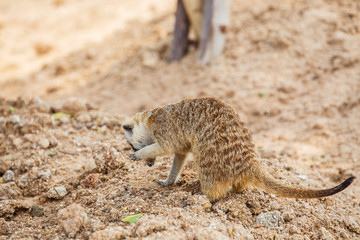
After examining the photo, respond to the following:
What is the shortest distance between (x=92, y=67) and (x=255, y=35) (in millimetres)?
3939

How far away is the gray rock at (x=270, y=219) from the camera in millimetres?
2971

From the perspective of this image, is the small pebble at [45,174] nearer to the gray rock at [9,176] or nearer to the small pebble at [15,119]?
the gray rock at [9,176]

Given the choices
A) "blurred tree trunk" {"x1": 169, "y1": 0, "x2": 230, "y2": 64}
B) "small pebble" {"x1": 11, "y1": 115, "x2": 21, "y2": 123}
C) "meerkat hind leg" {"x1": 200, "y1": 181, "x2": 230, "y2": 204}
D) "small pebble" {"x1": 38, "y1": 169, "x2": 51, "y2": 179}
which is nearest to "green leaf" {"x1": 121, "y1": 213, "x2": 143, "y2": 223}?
"meerkat hind leg" {"x1": 200, "y1": 181, "x2": 230, "y2": 204}

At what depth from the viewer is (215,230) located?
2666 millimetres

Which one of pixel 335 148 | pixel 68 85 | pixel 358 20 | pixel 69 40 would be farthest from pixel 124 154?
pixel 69 40

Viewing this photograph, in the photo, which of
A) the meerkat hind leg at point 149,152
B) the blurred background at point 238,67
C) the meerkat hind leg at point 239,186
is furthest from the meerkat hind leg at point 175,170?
the blurred background at point 238,67

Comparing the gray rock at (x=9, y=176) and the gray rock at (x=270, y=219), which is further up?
the gray rock at (x=9, y=176)

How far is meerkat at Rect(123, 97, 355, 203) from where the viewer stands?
299 centimetres

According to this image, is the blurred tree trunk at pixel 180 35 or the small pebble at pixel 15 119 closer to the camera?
the small pebble at pixel 15 119

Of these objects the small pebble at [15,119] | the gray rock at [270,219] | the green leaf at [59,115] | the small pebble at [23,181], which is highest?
the small pebble at [15,119]

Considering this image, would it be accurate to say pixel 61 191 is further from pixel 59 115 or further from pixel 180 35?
pixel 180 35

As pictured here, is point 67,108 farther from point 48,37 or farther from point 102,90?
point 48,37

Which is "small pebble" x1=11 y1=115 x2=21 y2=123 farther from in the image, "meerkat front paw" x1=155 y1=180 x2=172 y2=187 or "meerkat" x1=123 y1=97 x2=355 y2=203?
"meerkat front paw" x1=155 y1=180 x2=172 y2=187

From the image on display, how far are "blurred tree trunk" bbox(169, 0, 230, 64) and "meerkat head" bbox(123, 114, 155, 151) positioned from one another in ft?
13.1
